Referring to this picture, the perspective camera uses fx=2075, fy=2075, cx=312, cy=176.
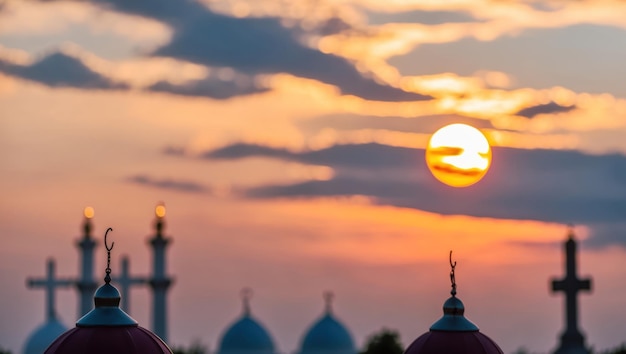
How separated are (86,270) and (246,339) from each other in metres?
9.95

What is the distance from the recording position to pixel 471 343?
52031mm

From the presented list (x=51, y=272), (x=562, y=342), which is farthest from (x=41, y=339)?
(x=562, y=342)

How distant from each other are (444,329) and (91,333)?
30.0ft

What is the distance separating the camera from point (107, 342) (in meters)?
49.1

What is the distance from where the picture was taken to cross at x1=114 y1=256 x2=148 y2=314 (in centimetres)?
11288

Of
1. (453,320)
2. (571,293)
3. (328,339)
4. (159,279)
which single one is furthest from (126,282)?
(453,320)

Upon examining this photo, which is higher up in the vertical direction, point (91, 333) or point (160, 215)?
point (160, 215)

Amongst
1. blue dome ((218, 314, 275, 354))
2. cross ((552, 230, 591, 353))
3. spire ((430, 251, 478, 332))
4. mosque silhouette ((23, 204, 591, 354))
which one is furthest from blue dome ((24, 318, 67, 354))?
spire ((430, 251, 478, 332))

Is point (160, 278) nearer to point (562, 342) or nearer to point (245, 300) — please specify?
point (245, 300)

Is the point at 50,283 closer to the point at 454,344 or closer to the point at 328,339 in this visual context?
the point at 328,339

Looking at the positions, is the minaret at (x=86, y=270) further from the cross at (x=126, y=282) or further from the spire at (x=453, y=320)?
the spire at (x=453, y=320)

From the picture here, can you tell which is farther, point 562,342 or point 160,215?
point 160,215

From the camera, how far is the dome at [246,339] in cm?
11431

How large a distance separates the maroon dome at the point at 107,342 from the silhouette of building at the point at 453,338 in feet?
22.6
